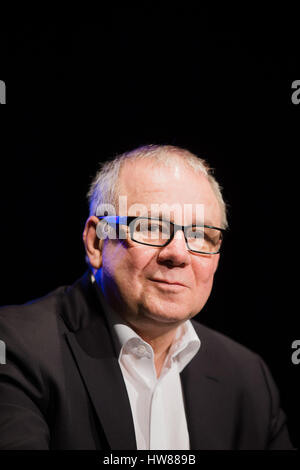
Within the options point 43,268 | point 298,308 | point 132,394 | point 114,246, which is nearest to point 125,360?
point 132,394

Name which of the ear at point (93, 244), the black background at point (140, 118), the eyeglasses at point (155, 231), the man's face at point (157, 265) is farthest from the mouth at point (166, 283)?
the black background at point (140, 118)

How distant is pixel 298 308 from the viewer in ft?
6.18

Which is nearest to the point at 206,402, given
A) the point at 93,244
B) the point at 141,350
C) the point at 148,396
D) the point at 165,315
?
the point at 148,396

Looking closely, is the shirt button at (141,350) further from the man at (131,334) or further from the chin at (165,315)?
the chin at (165,315)

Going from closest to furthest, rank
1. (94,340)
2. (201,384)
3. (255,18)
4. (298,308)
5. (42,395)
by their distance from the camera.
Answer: (42,395) < (94,340) < (201,384) < (255,18) < (298,308)

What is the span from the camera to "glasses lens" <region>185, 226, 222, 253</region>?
1.26m

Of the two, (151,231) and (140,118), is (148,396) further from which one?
(140,118)

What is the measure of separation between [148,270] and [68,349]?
366 millimetres

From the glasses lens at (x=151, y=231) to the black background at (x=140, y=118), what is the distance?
1.88 ft

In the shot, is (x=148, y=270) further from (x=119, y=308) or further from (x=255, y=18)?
(x=255, y=18)

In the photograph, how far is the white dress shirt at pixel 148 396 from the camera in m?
1.26

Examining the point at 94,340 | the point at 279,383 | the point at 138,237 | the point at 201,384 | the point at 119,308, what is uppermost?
the point at 138,237

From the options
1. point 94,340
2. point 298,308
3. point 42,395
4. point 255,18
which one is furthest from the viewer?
point 298,308

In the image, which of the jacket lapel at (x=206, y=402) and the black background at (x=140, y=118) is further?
the black background at (x=140, y=118)
